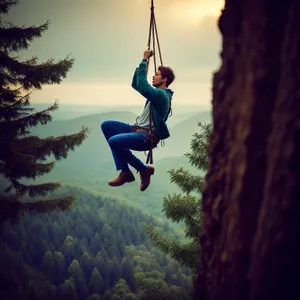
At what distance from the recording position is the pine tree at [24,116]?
632 centimetres

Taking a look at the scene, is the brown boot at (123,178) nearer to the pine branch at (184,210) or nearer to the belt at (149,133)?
the belt at (149,133)

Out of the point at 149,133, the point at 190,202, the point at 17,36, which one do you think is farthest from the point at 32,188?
the point at 149,133

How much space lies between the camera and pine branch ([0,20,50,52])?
6633mm

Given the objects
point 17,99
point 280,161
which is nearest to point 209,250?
point 280,161

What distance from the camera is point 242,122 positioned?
139cm

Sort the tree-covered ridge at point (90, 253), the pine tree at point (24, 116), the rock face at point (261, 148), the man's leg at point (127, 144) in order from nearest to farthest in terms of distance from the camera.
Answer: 1. the rock face at point (261, 148)
2. the man's leg at point (127, 144)
3. the pine tree at point (24, 116)
4. the tree-covered ridge at point (90, 253)

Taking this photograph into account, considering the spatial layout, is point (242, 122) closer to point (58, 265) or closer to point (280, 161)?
point (280, 161)

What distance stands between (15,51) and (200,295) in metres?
7.21

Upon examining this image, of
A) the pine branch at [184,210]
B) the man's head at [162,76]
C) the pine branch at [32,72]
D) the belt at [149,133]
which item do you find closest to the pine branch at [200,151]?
the pine branch at [184,210]

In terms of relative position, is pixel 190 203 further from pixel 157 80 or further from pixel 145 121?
pixel 157 80

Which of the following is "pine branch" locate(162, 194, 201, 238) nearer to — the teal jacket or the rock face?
the teal jacket

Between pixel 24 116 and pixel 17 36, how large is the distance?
6.37ft

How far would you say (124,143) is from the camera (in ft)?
11.7

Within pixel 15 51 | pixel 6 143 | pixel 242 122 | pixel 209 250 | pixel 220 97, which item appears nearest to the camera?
pixel 242 122
